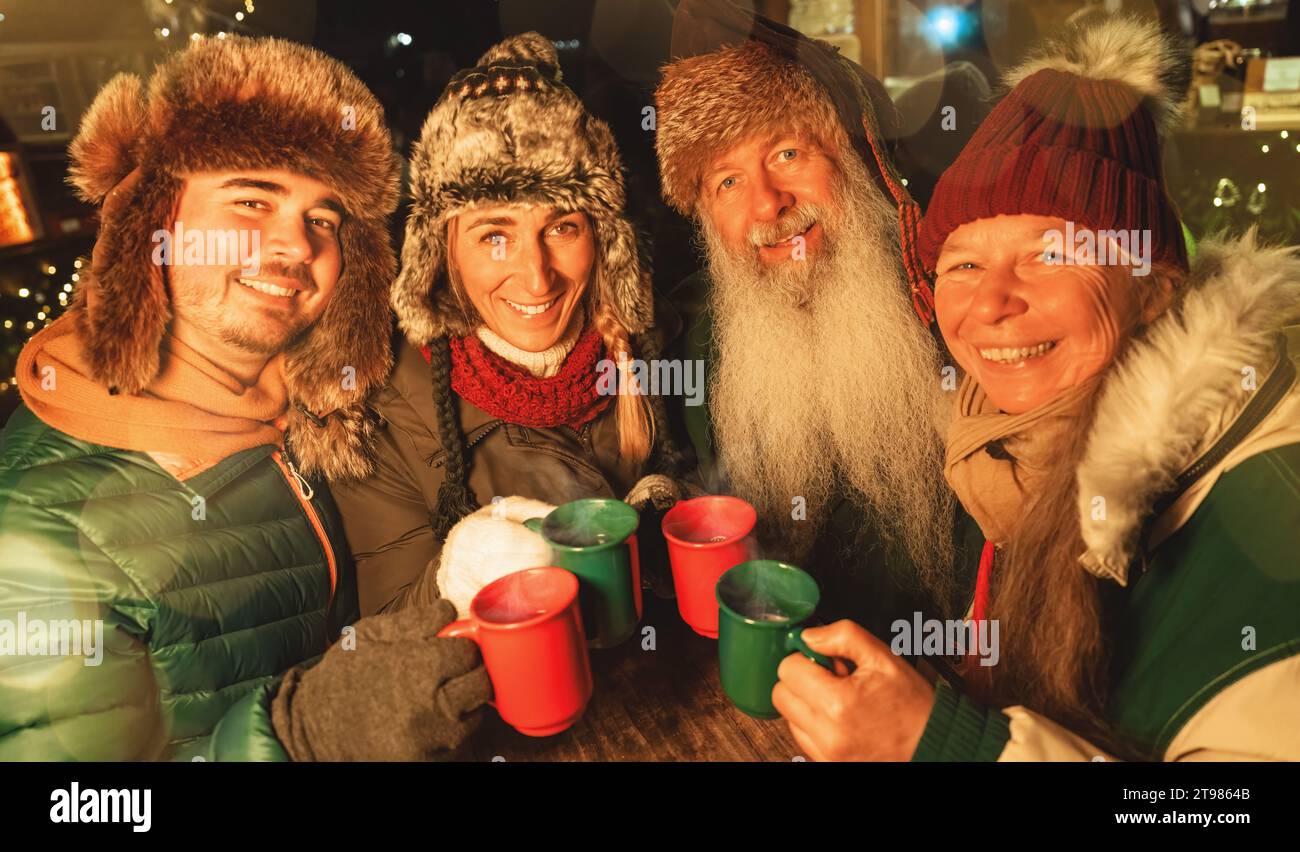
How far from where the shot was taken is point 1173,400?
1.17m

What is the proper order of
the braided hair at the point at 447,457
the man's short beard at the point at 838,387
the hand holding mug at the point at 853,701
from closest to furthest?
1. the hand holding mug at the point at 853,701
2. the braided hair at the point at 447,457
3. the man's short beard at the point at 838,387

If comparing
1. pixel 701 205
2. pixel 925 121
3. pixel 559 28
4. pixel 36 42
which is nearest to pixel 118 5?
pixel 36 42

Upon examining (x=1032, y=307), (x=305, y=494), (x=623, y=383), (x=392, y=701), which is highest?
(x=1032, y=307)

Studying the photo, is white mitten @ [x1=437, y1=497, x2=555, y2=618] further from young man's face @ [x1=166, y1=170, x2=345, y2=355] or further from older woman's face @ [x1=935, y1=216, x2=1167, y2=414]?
older woman's face @ [x1=935, y1=216, x2=1167, y2=414]

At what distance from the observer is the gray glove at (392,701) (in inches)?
47.4

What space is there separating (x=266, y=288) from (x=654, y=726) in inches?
51.6

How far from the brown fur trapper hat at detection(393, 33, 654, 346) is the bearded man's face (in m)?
0.37

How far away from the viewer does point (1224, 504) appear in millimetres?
1155

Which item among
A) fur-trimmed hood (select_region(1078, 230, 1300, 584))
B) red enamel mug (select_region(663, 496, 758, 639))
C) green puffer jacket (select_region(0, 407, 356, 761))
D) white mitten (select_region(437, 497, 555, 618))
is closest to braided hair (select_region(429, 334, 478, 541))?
white mitten (select_region(437, 497, 555, 618))

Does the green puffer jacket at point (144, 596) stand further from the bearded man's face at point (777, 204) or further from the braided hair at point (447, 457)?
the bearded man's face at point (777, 204)

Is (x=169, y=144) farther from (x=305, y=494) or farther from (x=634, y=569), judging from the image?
(x=634, y=569)

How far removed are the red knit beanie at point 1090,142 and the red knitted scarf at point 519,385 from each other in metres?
1.00

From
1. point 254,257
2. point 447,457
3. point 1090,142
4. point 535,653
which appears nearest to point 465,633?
point 535,653

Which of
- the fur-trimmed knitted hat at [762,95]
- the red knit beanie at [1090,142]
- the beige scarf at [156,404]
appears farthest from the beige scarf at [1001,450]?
the beige scarf at [156,404]
